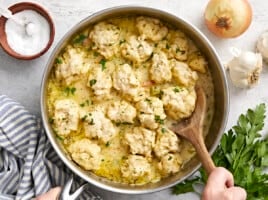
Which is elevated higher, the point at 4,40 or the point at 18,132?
the point at 4,40

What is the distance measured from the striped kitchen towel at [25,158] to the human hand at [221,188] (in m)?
0.54

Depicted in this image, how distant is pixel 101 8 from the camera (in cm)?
248

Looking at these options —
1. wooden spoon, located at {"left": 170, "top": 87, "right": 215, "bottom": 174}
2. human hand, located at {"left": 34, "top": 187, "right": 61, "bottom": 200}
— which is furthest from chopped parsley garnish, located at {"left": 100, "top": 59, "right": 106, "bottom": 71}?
human hand, located at {"left": 34, "top": 187, "right": 61, "bottom": 200}

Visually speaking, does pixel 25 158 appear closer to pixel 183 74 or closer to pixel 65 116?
pixel 65 116

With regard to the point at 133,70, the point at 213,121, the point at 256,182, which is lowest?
the point at 256,182

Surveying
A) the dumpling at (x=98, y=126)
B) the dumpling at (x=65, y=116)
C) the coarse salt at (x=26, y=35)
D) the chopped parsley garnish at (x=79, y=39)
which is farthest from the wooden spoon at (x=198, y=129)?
the coarse salt at (x=26, y=35)

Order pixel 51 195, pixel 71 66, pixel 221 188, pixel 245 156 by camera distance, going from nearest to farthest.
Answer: pixel 221 188 < pixel 51 195 < pixel 71 66 < pixel 245 156

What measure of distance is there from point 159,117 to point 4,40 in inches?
24.8

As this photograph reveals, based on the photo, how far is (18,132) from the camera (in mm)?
2400

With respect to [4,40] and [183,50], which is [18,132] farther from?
[183,50]

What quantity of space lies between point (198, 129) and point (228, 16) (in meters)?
0.42

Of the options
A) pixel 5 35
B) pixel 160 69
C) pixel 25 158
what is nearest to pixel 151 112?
pixel 160 69

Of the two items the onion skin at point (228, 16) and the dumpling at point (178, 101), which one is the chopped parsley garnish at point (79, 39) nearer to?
the dumpling at point (178, 101)

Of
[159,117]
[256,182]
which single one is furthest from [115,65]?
[256,182]
